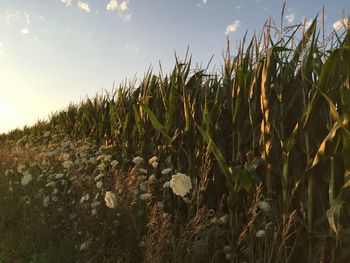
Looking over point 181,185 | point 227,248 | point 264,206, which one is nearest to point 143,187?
point 181,185

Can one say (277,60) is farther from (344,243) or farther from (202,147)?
(344,243)

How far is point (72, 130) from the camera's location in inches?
390

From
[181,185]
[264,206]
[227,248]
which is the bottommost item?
[227,248]

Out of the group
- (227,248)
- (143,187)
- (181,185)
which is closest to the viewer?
(181,185)

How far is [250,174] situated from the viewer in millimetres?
3240

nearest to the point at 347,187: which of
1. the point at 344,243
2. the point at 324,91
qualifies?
the point at 344,243

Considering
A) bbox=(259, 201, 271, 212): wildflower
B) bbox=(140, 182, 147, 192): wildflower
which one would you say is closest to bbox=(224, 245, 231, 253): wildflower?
bbox=(259, 201, 271, 212): wildflower

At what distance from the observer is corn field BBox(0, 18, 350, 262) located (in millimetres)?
2867

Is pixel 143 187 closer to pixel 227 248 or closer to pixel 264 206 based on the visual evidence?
pixel 227 248

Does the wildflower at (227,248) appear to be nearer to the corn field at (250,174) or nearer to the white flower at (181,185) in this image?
the corn field at (250,174)

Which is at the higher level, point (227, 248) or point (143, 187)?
point (143, 187)

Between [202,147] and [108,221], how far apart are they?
1.12 metres

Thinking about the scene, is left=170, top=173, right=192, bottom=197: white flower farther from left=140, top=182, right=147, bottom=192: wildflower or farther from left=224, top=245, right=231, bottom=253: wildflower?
left=140, top=182, right=147, bottom=192: wildflower

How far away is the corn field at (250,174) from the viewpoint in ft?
9.41
